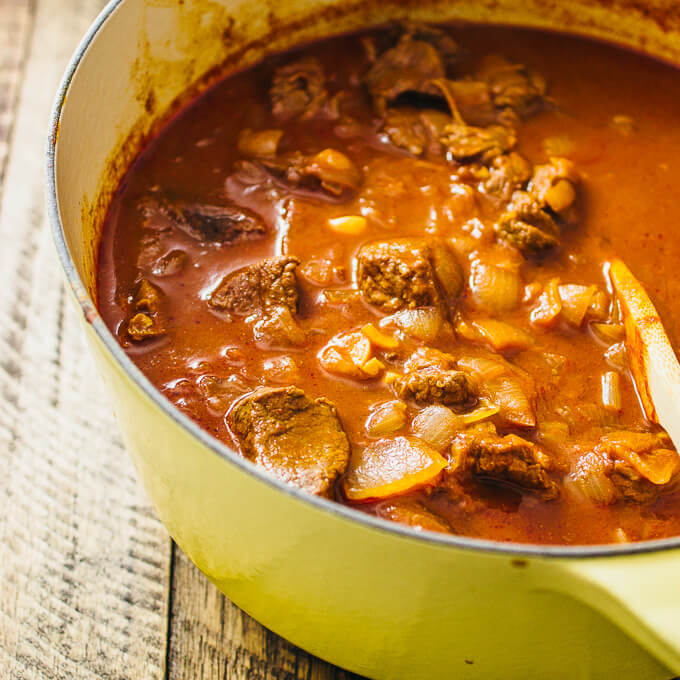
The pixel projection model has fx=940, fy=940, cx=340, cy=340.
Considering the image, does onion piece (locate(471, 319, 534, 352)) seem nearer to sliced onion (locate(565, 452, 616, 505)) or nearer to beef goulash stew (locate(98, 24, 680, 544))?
beef goulash stew (locate(98, 24, 680, 544))

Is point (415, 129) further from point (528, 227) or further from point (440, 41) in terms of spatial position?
point (528, 227)

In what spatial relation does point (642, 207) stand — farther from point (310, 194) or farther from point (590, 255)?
point (310, 194)

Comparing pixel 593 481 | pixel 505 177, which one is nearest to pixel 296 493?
pixel 593 481

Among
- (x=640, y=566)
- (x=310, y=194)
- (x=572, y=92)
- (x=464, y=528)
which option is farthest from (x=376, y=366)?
(x=572, y=92)

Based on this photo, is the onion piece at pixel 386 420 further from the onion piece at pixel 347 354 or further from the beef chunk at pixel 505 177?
the beef chunk at pixel 505 177

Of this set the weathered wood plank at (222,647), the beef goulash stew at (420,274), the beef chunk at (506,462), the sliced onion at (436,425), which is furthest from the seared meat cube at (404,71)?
the weathered wood plank at (222,647)

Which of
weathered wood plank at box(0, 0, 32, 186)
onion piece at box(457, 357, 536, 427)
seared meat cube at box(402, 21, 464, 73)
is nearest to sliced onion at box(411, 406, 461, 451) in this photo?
onion piece at box(457, 357, 536, 427)
